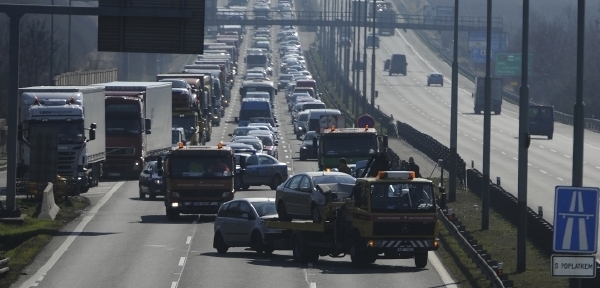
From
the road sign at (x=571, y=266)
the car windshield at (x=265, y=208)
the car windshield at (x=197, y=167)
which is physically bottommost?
the car windshield at (x=265, y=208)

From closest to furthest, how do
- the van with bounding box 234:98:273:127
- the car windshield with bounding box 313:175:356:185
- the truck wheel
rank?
the truck wheel → the car windshield with bounding box 313:175:356:185 → the van with bounding box 234:98:273:127

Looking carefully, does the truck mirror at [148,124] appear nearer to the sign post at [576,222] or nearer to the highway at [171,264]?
the highway at [171,264]

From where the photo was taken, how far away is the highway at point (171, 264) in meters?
25.4

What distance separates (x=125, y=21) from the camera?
33125 millimetres

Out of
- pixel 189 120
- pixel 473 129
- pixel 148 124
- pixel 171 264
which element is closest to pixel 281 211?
pixel 171 264

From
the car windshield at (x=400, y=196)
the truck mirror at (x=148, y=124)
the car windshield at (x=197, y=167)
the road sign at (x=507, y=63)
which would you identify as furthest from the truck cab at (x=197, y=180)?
the road sign at (x=507, y=63)

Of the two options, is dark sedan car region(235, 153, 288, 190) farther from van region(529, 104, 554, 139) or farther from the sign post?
Result: van region(529, 104, 554, 139)

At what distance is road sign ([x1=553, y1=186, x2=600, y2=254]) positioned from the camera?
1468 centimetres

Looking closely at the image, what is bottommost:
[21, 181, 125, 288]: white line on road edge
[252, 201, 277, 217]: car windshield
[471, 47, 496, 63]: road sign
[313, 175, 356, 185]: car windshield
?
[21, 181, 125, 288]: white line on road edge

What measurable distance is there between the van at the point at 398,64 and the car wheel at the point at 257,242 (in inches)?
4285

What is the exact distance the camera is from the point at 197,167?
38562mm

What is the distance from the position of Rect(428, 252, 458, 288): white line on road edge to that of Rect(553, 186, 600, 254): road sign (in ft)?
33.0

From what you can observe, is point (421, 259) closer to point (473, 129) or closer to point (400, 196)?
point (400, 196)

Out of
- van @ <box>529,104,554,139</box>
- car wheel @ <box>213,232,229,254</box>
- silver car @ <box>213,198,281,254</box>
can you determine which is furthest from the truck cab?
van @ <box>529,104,554,139</box>
